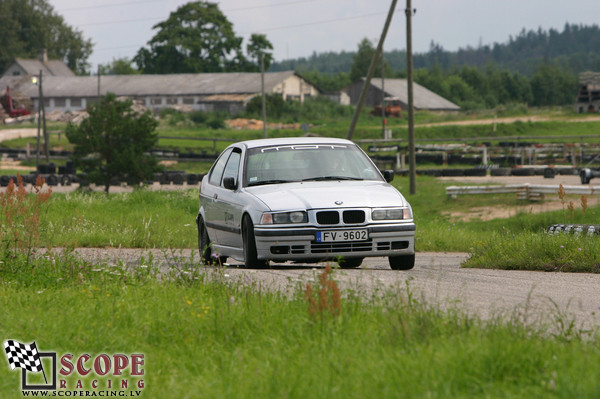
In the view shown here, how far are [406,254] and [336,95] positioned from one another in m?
104

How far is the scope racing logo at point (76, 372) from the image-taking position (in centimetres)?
529

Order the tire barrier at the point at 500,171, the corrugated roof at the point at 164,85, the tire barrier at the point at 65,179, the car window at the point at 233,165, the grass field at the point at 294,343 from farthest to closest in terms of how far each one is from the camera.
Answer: the corrugated roof at the point at 164,85
the tire barrier at the point at 65,179
the tire barrier at the point at 500,171
the car window at the point at 233,165
the grass field at the point at 294,343

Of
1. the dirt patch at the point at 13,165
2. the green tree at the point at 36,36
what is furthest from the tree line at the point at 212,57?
the dirt patch at the point at 13,165

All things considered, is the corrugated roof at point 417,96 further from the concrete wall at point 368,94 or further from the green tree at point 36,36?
the green tree at point 36,36

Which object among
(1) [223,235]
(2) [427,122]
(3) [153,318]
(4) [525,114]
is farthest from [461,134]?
(3) [153,318]

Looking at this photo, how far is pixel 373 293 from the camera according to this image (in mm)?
7188

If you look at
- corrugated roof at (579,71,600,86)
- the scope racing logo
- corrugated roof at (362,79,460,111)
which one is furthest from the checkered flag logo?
corrugated roof at (362,79,460,111)

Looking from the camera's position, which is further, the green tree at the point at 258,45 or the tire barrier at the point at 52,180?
the green tree at the point at 258,45

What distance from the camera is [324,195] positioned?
10.2 m

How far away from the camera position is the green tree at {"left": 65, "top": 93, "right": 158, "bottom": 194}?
32.8 m

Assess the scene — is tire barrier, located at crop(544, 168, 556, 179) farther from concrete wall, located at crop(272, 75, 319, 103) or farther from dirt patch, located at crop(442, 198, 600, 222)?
concrete wall, located at crop(272, 75, 319, 103)

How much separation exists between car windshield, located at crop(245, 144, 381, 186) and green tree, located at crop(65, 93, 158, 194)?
72.5 feet

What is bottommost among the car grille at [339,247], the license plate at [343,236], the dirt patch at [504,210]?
the dirt patch at [504,210]

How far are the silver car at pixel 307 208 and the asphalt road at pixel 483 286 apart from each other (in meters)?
0.31
